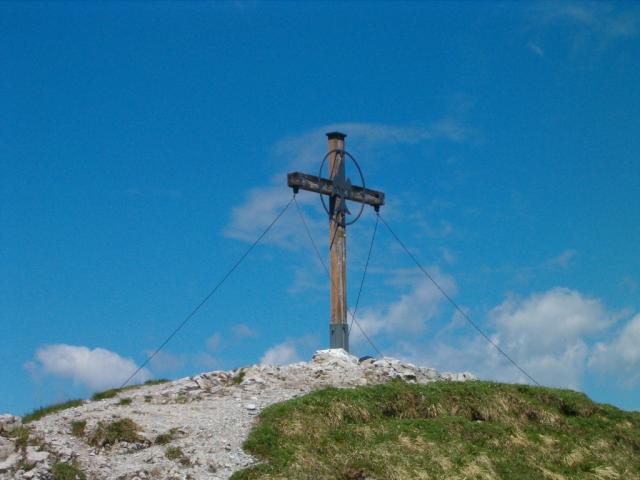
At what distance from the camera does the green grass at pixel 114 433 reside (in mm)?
21188

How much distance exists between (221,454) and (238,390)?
4701 mm

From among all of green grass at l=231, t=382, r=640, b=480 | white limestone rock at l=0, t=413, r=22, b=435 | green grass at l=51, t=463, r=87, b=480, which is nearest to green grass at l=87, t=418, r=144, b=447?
green grass at l=51, t=463, r=87, b=480

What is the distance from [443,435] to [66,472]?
873 centimetres

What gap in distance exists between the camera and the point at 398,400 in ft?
81.1

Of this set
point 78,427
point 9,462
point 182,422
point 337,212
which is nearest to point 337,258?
point 337,212

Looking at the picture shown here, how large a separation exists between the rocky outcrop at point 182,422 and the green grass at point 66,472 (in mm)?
161

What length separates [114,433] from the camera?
70.2 feet

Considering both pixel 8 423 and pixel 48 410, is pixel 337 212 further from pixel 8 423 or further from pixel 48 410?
pixel 8 423

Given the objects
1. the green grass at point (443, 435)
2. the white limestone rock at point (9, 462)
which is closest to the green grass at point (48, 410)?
the white limestone rock at point (9, 462)

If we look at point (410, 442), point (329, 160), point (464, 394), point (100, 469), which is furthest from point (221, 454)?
point (329, 160)

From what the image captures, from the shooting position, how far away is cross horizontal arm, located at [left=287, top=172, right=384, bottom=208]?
28.3m

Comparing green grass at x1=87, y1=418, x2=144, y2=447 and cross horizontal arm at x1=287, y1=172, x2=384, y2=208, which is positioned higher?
cross horizontal arm at x1=287, y1=172, x2=384, y2=208

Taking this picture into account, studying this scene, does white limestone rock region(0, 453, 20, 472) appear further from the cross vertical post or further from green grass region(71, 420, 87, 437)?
the cross vertical post

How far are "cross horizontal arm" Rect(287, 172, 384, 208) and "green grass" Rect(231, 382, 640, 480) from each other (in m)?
6.56
